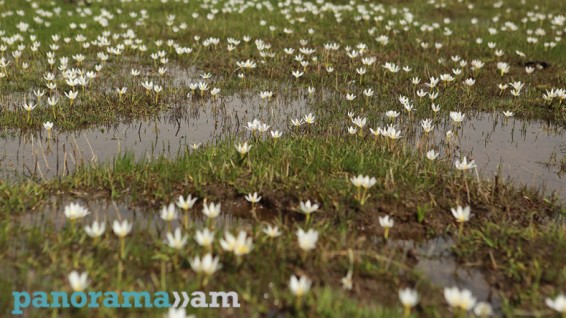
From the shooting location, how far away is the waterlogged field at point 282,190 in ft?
10.7

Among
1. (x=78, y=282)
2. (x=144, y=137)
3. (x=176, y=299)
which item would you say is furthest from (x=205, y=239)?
(x=144, y=137)

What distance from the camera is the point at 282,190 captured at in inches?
182

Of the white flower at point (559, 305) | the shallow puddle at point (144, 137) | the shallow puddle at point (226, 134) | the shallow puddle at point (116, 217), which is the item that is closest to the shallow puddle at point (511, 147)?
the shallow puddle at point (226, 134)

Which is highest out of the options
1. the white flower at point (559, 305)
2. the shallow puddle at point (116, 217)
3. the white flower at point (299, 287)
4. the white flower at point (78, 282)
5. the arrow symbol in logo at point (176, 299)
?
the shallow puddle at point (116, 217)

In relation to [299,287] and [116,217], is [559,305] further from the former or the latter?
[116,217]

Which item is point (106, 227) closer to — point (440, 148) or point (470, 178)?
point (470, 178)

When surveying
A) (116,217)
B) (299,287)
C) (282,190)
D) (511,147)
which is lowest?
(299,287)

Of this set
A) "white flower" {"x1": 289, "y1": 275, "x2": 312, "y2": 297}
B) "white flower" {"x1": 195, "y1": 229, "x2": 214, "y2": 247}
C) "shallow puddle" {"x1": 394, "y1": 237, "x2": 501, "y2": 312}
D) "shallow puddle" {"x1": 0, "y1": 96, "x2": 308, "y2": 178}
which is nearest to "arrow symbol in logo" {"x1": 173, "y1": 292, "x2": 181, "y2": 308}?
"white flower" {"x1": 195, "y1": 229, "x2": 214, "y2": 247}

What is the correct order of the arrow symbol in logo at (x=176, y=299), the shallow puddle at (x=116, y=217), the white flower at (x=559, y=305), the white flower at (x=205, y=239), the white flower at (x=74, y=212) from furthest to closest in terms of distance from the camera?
the shallow puddle at (x=116, y=217)
the white flower at (x=74, y=212)
the white flower at (x=205, y=239)
the arrow symbol in logo at (x=176, y=299)
the white flower at (x=559, y=305)

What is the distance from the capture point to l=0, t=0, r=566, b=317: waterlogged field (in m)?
3.26

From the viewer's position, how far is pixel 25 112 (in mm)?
6391

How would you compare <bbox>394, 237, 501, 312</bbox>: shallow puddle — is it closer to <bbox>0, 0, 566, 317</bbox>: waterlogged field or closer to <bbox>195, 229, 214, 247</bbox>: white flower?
<bbox>0, 0, 566, 317</bbox>: waterlogged field

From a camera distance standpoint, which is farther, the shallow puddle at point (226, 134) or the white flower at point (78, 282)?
the shallow puddle at point (226, 134)

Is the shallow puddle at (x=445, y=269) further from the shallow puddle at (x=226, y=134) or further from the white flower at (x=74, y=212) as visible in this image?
the white flower at (x=74, y=212)
